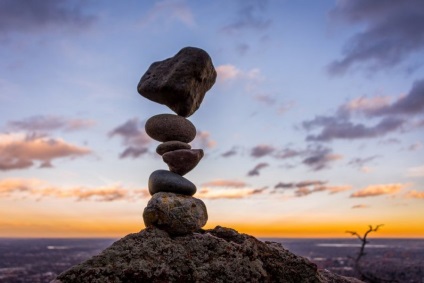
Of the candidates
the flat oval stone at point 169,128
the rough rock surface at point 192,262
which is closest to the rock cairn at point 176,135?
the flat oval stone at point 169,128

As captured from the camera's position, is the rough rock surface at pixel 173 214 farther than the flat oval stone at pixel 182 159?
No

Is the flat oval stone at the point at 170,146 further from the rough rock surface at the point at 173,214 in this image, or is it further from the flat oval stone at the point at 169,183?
the rough rock surface at the point at 173,214

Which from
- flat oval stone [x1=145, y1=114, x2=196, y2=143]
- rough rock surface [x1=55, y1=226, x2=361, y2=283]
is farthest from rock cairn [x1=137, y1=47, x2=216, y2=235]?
rough rock surface [x1=55, y1=226, x2=361, y2=283]

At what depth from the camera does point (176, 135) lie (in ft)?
37.9

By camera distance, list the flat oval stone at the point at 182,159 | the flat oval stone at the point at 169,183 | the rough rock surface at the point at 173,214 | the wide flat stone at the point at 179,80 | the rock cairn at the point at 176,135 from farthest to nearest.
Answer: the wide flat stone at the point at 179,80
the flat oval stone at the point at 182,159
the flat oval stone at the point at 169,183
the rock cairn at the point at 176,135
the rough rock surface at the point at 173,214

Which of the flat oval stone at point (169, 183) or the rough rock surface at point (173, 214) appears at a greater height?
the flat oval stone at point (169, 183)

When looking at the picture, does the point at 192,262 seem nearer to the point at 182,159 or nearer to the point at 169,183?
the point at 169,183

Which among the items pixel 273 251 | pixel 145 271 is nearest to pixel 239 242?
pixel 273 251

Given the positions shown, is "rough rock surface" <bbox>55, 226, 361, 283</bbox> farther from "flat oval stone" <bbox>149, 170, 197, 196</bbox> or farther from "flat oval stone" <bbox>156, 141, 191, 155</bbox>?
"flat oval stone" <bbox>156, 141, 191, 155</bbox>

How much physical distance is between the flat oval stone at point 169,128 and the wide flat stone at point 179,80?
56 cm

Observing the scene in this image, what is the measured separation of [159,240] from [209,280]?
137 cm

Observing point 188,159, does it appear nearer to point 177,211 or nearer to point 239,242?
point 177,211

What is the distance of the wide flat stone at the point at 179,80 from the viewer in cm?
1149

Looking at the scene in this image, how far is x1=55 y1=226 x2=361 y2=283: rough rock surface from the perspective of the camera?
325 inches
